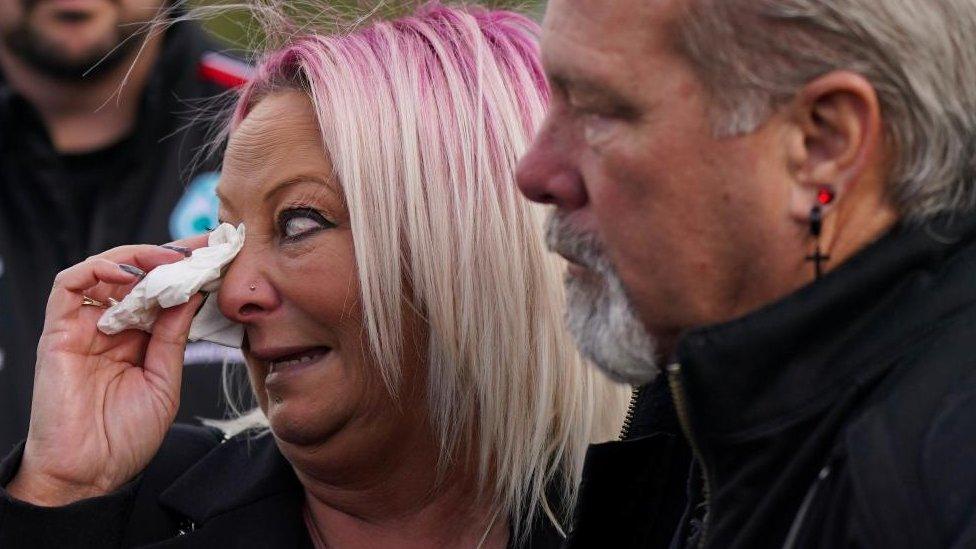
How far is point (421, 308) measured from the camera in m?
2.54

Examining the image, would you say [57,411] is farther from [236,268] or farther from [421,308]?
[421,308]

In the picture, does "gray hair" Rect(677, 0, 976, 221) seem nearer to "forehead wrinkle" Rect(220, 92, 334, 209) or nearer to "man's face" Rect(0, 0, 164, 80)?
"forehead wrinkle" Rect(220, 92, 334, 209)

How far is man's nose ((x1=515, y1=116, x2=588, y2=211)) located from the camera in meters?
1.77

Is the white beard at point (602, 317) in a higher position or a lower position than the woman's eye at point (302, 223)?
higher

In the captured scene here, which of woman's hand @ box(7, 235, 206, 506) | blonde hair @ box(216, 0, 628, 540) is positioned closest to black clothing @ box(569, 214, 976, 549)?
blonde hair @ box(216, 0, 628, 540)

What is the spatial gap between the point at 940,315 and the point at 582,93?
514 millimetres

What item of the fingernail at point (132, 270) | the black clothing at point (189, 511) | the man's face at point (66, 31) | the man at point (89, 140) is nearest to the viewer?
the black clothing at point (189, 511)

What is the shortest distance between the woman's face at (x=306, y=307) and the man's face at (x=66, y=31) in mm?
1572

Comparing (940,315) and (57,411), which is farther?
(57,411)

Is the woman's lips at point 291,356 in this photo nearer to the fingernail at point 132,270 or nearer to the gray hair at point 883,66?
the fingernail at point 132,270

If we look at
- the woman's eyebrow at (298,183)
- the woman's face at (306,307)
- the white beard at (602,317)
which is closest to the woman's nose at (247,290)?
the woman's face at (306,307)

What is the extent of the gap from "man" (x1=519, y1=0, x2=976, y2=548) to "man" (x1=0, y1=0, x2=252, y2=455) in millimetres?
2234

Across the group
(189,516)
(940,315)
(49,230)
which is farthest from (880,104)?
(49,230)

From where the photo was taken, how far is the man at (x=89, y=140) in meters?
3.79
